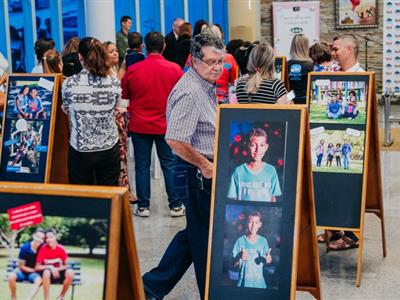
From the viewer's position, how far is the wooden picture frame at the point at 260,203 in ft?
12.2

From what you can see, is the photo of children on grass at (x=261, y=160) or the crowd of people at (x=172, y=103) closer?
the photo of children on grass at (x=261, y=160)

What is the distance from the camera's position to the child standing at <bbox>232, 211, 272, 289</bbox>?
12.3 feet

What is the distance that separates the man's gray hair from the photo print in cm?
167

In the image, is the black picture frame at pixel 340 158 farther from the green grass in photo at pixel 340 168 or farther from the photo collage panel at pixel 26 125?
the photo collage panel at pixel 26 125

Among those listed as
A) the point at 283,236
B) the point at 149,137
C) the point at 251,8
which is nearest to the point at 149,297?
the point at 283,236

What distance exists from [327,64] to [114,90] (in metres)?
2.92

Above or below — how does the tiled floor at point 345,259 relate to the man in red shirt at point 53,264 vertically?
below

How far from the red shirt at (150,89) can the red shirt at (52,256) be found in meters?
4.13

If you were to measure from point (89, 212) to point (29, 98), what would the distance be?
3.51 meters

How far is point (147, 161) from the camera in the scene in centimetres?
682

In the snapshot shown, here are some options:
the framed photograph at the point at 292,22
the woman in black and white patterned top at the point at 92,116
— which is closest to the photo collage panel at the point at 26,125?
the woman in black and white patterned top at the point at 92,116

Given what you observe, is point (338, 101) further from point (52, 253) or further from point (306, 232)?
point (52, 253)

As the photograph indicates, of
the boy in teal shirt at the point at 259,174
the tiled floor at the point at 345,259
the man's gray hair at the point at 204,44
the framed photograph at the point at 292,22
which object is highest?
the framed photograph at the point at 292,22

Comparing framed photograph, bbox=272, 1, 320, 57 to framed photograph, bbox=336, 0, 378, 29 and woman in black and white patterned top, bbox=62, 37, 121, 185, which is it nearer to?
framed photograph, bbox=336, 0, 378, 29
